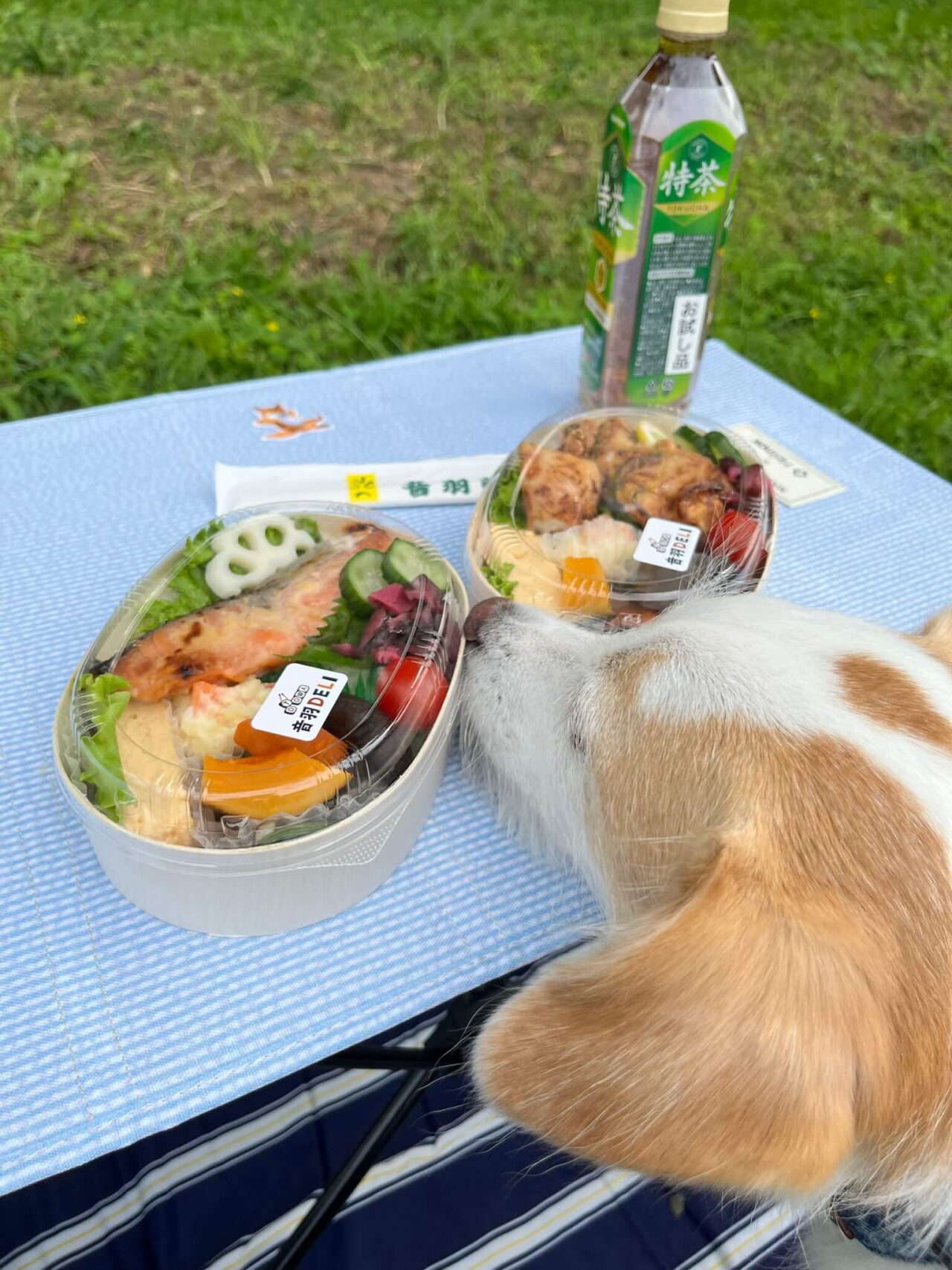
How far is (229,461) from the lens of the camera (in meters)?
1.79

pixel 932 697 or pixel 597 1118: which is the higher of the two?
pixel 932 697

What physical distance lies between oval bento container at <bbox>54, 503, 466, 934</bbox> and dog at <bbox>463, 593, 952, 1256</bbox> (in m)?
0.21

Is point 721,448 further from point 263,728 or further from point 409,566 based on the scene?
point 263,728

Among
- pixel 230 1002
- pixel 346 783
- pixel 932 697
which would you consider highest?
pixel 932 697

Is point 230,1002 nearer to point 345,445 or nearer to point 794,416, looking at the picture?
point 345,445

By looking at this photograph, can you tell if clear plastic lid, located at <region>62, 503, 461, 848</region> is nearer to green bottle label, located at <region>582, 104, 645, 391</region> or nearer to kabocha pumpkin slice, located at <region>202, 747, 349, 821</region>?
kabocha pumpkin slice, located at <region>202, 747, 349, 821</region>

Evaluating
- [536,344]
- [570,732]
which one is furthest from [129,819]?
[536,344]

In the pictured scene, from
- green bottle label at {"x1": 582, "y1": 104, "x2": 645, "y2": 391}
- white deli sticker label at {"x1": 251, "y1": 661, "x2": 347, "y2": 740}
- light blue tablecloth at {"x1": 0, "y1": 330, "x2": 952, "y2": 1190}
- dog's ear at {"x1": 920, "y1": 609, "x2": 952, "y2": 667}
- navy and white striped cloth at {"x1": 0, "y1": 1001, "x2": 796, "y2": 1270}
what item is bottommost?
navy and white striped cloth at {"x1": 0, "y1": 1001, "x2": 796, "y2": 1270}

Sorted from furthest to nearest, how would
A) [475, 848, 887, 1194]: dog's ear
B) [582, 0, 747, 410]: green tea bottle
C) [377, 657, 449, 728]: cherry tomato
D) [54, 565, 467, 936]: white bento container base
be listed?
[582, 0, 747, 410]: green tea bottle, [377, 657, 449, 728]: cherry tomato, [54, 565, 467, 936]: white bento container base, [475, 848, 887, 1194]: dog's ear

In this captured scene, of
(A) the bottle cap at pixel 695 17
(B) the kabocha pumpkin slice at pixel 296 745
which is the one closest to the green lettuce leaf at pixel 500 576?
(B) the kabocha pumpkin slice at pixel 296 745

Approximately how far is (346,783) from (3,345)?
2.36 m

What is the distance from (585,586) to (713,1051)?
27.6 inches

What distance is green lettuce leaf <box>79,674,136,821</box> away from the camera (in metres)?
1.00

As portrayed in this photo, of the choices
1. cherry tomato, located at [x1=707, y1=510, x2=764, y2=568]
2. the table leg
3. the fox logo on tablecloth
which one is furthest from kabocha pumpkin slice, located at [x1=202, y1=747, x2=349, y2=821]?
the fox logo on tablecloth
